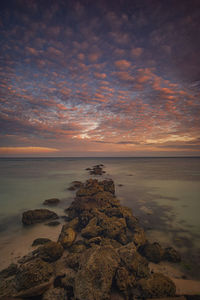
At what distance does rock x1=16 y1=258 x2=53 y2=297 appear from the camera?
364 centimetres

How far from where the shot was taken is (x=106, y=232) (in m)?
6.39

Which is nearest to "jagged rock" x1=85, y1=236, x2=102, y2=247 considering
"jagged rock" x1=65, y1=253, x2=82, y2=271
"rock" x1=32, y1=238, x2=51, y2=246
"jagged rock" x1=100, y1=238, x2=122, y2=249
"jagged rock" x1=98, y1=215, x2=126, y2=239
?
"jagged rock" x1=100, y1=238, x2=122, y2=249

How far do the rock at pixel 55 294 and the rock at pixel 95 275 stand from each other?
317 millimetres

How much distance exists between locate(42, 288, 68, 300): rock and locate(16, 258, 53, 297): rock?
14cm

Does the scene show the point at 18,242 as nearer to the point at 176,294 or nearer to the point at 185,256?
the point at 176,294

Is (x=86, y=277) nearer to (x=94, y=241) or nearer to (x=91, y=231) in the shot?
(x=94, y=241)

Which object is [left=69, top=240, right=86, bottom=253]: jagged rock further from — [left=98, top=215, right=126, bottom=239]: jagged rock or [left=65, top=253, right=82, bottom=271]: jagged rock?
[left=98, top=215, right=126, bottom=239]: jagged rock

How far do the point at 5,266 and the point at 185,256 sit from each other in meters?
6.39

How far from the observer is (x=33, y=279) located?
12.6ft

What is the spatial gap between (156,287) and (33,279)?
3134 mm

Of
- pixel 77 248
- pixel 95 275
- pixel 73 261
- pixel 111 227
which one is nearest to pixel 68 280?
pixel 73 261

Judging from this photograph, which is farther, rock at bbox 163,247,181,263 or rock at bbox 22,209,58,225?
rock at bbox 22,209,58,225

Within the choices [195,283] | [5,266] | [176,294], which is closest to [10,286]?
[5,266]

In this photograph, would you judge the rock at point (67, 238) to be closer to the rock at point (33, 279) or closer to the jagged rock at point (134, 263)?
the rock at point (33, 279)
